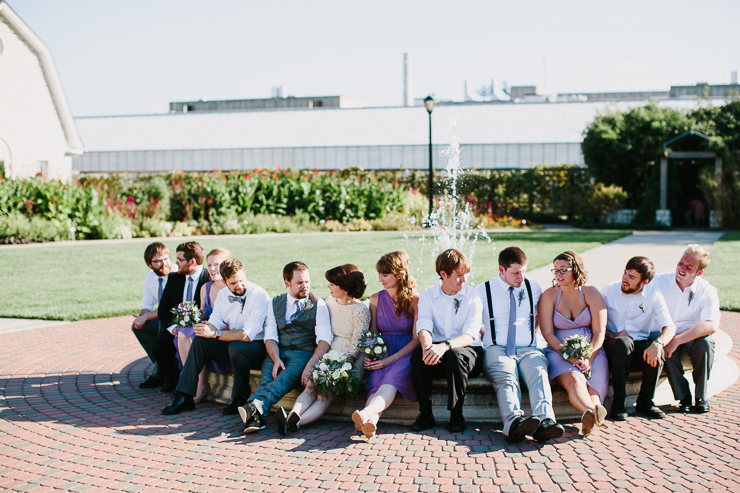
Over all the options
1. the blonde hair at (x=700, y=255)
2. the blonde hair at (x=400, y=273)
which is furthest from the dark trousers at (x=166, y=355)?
the blonde hair at (x=700, y=255)

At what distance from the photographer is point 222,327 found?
17.5ft

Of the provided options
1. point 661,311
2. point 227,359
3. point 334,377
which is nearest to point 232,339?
point 227,359

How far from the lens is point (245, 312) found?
17.1ft

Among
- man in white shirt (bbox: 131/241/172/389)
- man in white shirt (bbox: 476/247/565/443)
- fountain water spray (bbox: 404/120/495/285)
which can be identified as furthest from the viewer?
fountain water spray (bbox: 404/120/495/285)

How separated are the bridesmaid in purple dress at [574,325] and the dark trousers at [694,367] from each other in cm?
61

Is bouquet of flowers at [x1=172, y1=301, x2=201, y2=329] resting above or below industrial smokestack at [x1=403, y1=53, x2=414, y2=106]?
below

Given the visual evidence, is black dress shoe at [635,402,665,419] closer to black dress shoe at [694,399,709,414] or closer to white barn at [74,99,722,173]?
black dress shoe at [694,399,709,414]

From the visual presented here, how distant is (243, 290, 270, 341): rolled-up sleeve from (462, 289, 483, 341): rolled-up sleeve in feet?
5.33

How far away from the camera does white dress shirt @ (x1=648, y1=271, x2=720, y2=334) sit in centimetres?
514

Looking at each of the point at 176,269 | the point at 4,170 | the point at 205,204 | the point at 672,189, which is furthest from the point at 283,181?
the point at 176,269

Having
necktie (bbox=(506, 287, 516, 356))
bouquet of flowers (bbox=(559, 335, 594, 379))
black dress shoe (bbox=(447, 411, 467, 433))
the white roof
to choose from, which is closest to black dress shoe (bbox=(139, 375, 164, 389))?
black dress shoe (bbox=(447, 411, 467, 433))

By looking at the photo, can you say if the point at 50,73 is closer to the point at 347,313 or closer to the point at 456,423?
the point at 347,313

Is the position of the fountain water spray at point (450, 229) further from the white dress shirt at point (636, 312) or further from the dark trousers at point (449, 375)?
the dark trousers at point (449, 375)

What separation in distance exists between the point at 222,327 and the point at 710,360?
3964 mm
